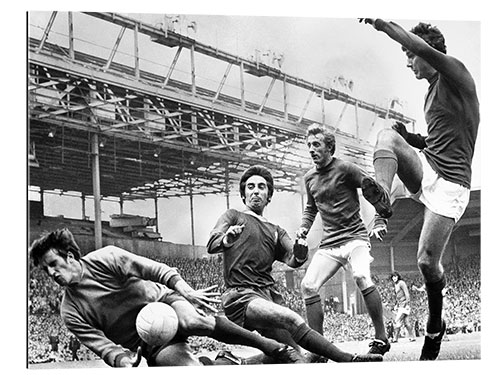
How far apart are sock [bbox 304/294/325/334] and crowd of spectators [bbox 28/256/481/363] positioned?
49 millimetres

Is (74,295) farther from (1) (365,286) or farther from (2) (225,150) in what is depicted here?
(1) (365,286)

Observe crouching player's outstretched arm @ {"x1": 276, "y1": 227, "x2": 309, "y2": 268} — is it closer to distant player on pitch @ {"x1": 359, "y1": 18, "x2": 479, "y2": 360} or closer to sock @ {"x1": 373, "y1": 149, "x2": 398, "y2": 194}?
distant player on pitch @ {"x1": 359, "y1": 18, "x2": 479, "y2": 360}

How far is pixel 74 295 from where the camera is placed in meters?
6.97

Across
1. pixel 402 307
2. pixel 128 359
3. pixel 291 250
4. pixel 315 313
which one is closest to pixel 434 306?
pixel 402 307

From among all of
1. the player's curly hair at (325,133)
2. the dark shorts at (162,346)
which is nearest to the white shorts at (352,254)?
the player's curly hair at (325,133)

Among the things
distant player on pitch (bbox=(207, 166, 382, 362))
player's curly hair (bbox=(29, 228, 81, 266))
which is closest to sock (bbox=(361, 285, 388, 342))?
distant player on pitch (bbox=(207, 166, 382, 362))

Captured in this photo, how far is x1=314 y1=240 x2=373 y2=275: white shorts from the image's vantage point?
7453 millimetres

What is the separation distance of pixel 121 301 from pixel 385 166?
220cm

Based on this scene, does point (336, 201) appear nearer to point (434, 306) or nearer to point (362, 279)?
point (362, 279)

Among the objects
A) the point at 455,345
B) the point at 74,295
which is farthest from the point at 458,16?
the point at 74,295

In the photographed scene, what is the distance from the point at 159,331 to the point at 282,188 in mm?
1401

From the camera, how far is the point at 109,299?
23.0 feet

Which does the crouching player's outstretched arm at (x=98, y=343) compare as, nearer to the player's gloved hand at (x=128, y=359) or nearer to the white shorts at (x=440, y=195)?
the player's gloved hand at (x=128, y=359)

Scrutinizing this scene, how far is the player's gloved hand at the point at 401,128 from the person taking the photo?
7617 mm
